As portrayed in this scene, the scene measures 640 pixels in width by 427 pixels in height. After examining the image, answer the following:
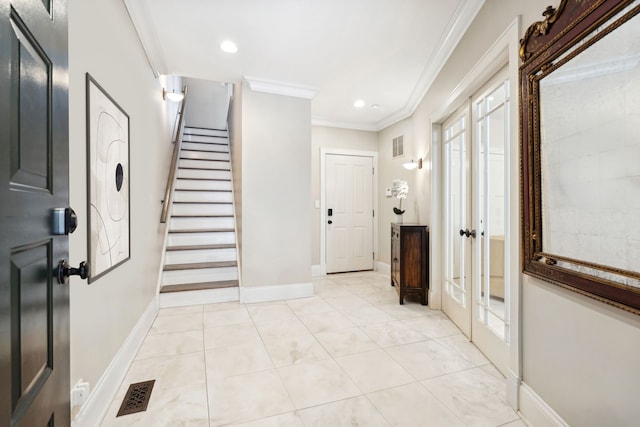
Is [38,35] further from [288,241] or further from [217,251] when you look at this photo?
[217,251]

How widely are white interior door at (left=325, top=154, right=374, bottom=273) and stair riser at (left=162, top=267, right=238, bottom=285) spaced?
182cm

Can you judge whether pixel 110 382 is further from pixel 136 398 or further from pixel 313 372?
pixel 313 372

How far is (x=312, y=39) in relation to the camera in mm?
2717

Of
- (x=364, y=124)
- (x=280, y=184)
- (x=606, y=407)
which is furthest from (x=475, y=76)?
(x=364, y=124)

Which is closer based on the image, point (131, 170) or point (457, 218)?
point (131, 170)

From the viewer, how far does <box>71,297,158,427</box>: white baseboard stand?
4.79ft

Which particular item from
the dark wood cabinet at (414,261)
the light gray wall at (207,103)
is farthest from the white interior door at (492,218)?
the light gray wall at (207,103)

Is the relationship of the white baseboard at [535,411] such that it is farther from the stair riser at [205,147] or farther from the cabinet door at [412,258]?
the stair riser at [205,147]

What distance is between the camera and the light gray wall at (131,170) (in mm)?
1404

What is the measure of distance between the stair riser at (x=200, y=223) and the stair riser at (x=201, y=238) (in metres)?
0.19

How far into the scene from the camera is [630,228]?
103cm

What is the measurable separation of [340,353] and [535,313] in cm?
137

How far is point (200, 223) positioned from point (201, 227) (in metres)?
0.06

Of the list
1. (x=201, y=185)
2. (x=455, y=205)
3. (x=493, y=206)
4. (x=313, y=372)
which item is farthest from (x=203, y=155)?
(x=493, y=206)
